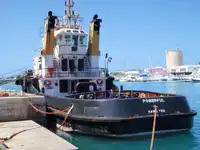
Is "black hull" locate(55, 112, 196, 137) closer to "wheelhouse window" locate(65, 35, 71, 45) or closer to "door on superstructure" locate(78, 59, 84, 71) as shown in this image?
"door on superstructure" locate(78, 59, 84, 71)

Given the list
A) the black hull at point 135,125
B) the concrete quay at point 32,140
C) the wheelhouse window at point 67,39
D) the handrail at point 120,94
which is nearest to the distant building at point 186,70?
the wheelhouse window at point 67,39

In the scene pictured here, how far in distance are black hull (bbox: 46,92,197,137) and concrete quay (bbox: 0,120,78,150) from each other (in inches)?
97.7

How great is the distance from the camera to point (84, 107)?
13.2 m

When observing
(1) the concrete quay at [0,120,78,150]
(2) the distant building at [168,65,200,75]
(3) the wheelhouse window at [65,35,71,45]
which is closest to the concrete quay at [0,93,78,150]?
(1) the concrete quay at [0,120,78,150]

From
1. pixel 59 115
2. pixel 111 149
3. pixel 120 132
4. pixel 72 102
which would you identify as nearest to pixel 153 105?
pixel 120 132

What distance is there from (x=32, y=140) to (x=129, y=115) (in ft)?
14.5

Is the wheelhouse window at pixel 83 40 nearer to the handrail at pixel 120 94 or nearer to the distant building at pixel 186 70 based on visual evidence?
the handrail at pixel 120 94

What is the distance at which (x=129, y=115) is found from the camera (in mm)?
12320

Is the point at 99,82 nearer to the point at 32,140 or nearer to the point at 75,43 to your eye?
the point at 75,43

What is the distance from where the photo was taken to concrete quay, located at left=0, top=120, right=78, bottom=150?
8320 millimetres

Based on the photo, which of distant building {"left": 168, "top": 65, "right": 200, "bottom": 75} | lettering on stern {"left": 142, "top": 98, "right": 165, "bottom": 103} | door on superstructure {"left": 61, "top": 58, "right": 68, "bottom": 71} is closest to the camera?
lettering on stern {"left": 142, "top": 98, "right": 165, "bottom": 103}

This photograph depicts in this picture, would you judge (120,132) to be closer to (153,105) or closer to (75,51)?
(153,105)

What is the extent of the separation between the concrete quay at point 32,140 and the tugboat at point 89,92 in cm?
271

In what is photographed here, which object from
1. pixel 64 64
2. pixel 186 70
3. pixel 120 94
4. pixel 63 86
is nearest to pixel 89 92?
pixel 120 94
